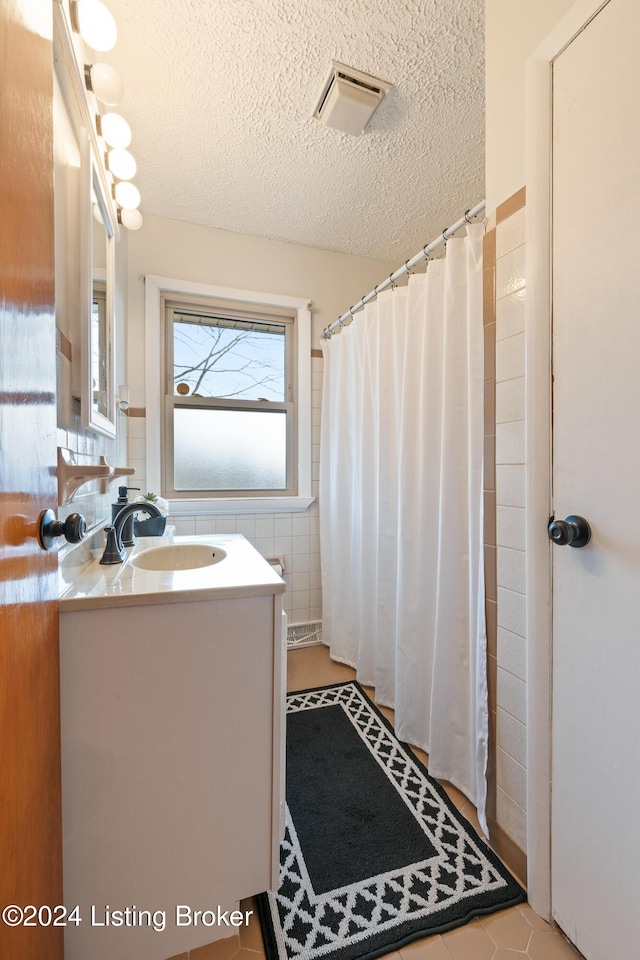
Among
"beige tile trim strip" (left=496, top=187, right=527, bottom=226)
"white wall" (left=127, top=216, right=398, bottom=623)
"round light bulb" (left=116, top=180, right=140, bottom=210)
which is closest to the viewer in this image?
"beige tile trim strip" (left=496, top=187, right=527, bottom=226)

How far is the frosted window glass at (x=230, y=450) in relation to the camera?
7.15 ft

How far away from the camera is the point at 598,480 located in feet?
2.52

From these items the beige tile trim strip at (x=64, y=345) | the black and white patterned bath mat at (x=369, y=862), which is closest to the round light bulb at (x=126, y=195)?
the beige tile trim strip at (x=64, y=345)

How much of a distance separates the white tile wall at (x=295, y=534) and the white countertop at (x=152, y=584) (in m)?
1.11

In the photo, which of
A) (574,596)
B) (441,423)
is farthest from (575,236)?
(574,596)

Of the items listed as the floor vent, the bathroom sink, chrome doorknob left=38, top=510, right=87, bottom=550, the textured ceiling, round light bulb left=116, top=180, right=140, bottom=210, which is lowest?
the floor vent

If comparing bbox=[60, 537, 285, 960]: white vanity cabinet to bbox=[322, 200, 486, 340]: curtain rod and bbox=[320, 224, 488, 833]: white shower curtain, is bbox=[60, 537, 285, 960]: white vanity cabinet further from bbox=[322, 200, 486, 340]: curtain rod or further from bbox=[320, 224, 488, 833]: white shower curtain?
bbox=[322, 200, 486, 340]: curtain rod

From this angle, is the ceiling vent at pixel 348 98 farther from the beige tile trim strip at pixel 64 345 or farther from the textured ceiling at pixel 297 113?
the beige tile trim strip at pixel 64 345

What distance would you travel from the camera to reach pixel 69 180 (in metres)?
0.94

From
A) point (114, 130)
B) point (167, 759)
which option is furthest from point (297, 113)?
point (167, 759)

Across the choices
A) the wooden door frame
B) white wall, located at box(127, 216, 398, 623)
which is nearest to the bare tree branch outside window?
white wall, located at box(127, 216, 398, 623)

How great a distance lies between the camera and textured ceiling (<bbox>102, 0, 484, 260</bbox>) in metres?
1.14

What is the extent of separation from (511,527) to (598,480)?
28 cm

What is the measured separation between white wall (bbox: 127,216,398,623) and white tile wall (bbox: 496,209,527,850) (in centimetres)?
142
